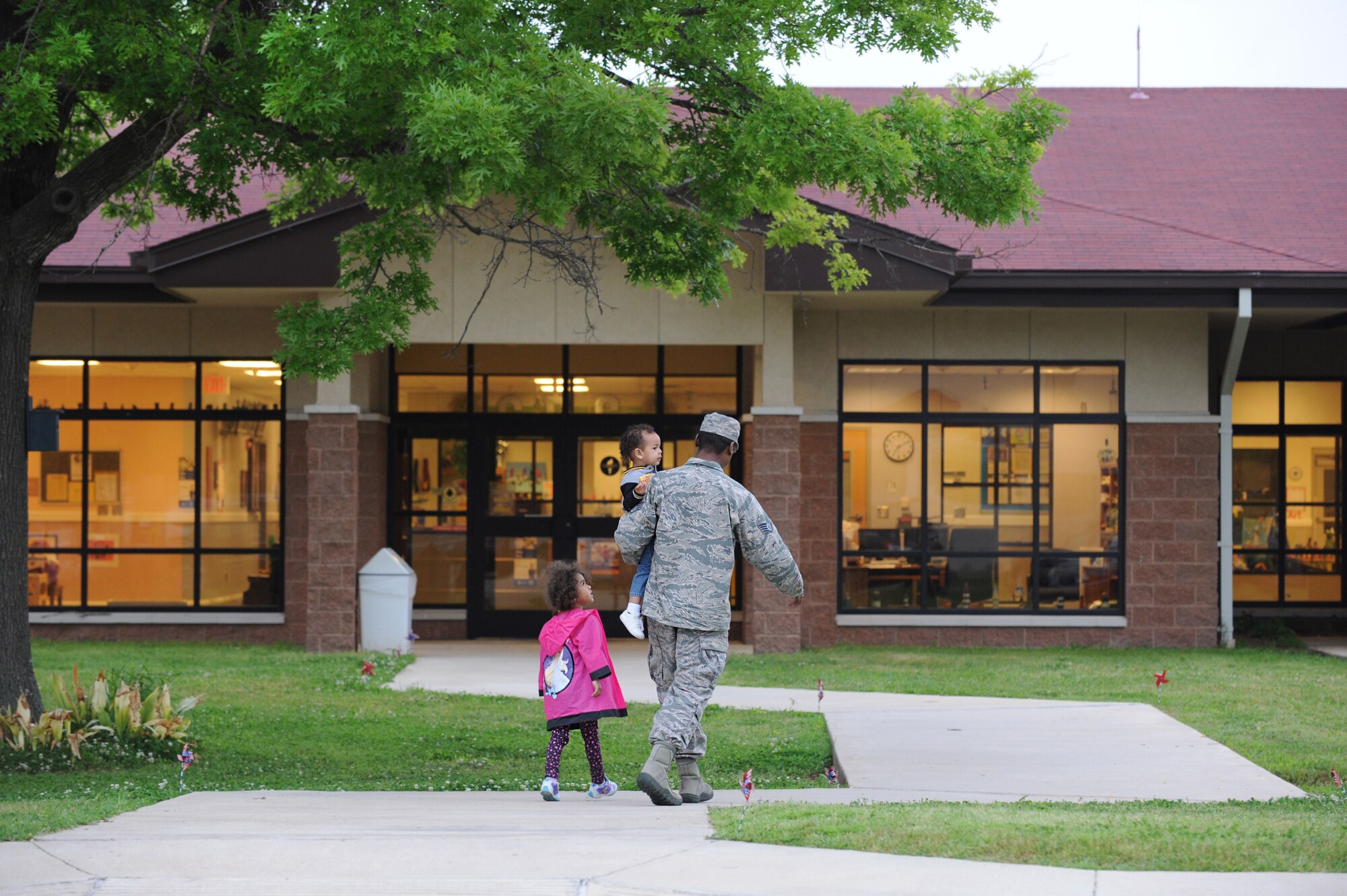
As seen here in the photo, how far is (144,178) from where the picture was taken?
1102 cm

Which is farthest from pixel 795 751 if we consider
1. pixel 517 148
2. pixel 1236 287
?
pixel 1236 287

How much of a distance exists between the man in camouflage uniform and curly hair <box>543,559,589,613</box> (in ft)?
1.56

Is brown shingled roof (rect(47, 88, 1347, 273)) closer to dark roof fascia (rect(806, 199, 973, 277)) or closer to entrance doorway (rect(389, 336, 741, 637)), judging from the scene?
dark roof fascia (rect(806, 199, 973, 277))

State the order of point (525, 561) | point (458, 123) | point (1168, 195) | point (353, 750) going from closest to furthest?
point (458, 123)
point (353, 750)
point (525, 561)
point (1168, 195)

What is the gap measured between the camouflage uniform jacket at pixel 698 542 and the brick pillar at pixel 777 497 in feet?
24.7

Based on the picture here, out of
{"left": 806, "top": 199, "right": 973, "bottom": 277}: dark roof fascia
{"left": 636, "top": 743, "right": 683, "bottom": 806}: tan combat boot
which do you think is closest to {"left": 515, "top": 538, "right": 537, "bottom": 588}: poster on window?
{"left": 806, "top": 199, "right": 973, "bottom": 277}: dark roof fascia

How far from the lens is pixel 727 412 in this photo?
1628cm

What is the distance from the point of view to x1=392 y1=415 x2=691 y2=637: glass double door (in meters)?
16.3

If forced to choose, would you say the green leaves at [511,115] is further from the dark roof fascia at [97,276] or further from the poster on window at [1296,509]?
the poster on window at [1296,509]

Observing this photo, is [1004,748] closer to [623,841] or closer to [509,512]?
→ [623,841]

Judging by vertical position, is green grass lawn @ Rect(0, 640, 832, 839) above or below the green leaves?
below

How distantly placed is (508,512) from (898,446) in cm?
445

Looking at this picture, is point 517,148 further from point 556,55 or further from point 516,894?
point 516,894

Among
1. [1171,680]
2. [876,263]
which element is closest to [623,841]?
[1171,680]
